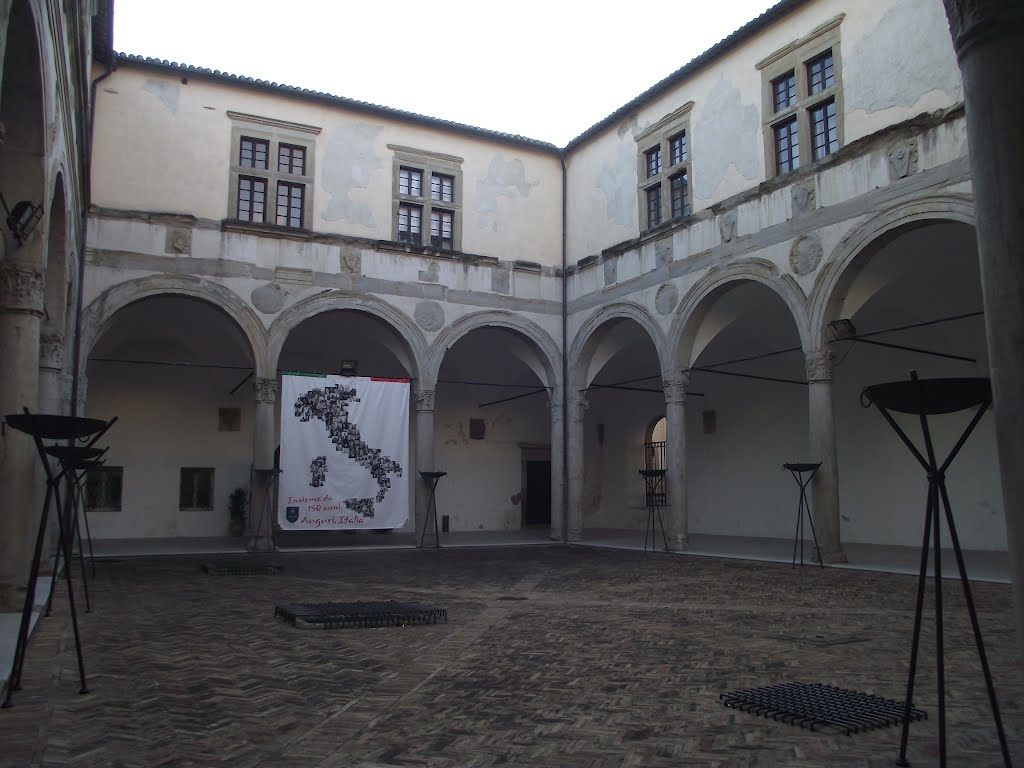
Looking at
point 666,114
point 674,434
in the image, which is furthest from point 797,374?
point 666,114

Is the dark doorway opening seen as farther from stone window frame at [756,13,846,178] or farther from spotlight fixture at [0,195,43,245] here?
spotlight fixture at [0,195,43,245]

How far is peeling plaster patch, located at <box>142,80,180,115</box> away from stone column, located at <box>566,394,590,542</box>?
939 centimetres

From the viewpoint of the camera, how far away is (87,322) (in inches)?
529

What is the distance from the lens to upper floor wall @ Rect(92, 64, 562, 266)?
47.4 feet

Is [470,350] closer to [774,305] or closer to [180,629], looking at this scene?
[774,305]

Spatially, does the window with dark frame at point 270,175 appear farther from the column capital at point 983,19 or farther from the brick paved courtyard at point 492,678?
the column capital at point 983,19

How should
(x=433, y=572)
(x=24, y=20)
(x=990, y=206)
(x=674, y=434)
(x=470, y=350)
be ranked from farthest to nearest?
(x=470, y=350), (x=674, y=434), (x=433, y=572), (x=24, y=20), (x=990, y=206)

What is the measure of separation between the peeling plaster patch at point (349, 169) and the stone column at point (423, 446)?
141 inches

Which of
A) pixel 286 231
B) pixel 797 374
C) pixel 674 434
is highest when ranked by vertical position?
pixel 286 231

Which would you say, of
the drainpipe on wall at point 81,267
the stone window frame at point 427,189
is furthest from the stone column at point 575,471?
the drainpipe on wall at point 81,267

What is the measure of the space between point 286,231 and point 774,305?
909 centimetres

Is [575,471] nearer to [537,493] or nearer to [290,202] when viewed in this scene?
[537,493]

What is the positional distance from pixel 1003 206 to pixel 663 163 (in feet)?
44.4

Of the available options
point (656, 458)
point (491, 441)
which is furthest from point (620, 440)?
point (491, 441)
